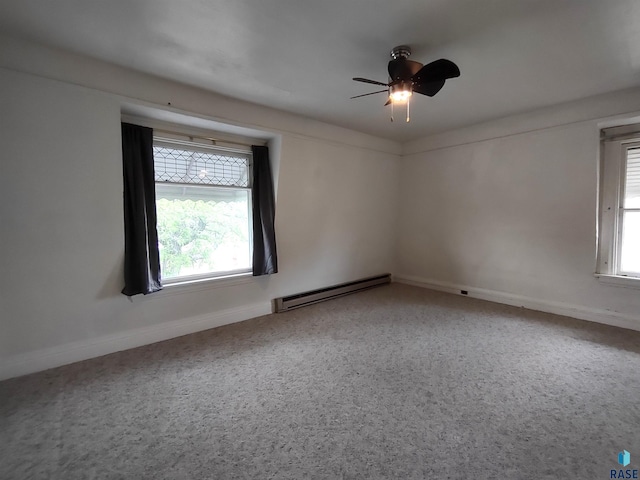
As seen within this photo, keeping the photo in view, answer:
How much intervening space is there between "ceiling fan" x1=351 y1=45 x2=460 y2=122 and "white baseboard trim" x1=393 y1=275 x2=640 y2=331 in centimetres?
313

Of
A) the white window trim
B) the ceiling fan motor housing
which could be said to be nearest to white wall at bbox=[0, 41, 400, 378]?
the ceiling fan motor housing

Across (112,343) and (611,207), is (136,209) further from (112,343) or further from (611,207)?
(611,207)

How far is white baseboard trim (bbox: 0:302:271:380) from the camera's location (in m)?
2.30

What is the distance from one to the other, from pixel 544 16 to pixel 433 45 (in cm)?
68

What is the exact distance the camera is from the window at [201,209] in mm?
3133

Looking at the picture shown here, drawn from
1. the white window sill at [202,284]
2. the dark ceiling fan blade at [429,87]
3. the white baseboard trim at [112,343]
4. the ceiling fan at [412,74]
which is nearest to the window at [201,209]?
the white window sill at [202,284]

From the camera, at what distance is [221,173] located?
352 centimetres

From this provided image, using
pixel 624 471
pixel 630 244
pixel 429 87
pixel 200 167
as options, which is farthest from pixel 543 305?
pixel 200 167

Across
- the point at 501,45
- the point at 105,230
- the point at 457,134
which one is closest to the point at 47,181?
the point at 105,230

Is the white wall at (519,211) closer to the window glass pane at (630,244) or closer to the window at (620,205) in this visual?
the window at (620,205)

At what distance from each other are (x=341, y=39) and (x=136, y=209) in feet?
7.66

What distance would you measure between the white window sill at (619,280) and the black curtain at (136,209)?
4863 mm

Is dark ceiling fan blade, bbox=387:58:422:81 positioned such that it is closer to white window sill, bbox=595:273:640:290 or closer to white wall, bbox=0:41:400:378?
white wall, bbox=0:41:400:378

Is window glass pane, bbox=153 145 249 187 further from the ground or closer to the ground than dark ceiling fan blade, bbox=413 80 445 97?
closer to the ground
